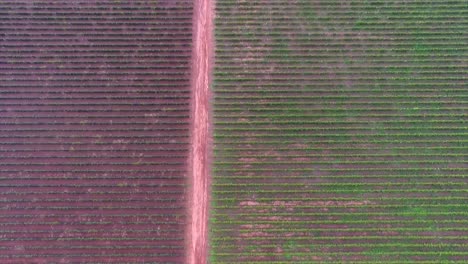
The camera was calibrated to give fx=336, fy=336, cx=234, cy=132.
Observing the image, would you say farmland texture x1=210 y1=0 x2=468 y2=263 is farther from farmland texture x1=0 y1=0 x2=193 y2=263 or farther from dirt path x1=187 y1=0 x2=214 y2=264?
farmland texture x1=0 y1=0 x2=193 y2=263

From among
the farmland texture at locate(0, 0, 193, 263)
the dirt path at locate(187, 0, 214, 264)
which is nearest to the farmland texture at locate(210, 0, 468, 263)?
the dirt path at locate(187, 0, 214, 264)

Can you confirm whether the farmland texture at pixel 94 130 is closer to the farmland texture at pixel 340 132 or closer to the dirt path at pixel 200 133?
the dirt path at pixel 200 133

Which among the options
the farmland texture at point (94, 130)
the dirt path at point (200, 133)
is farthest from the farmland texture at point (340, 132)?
the farmland texture at point (94, 130)

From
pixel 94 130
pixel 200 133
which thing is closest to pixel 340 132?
pixel 200 133
